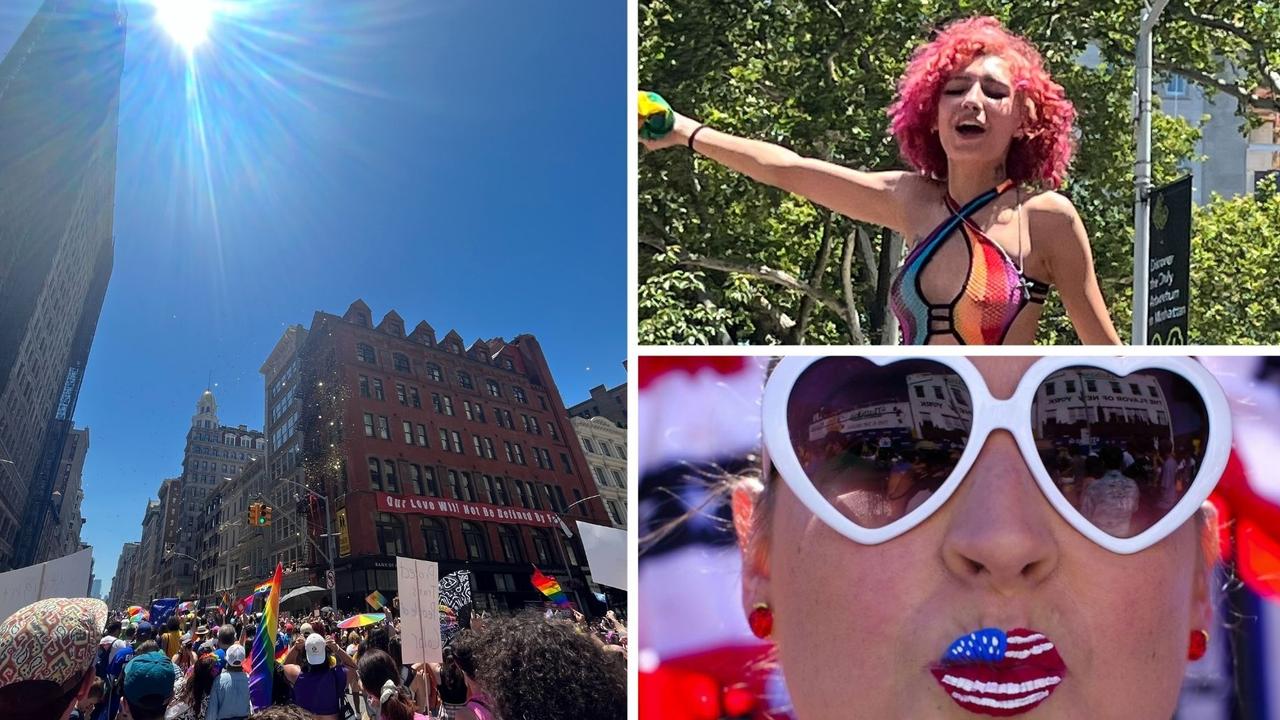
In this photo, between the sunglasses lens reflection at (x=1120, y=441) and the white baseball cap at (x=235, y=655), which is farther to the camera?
the white baseball cap at (x=235, y=655)

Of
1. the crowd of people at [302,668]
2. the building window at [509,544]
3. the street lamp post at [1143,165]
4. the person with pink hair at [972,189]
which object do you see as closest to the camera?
the person with pink hair at [972,189]

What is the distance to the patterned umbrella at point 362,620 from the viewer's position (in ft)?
11.0

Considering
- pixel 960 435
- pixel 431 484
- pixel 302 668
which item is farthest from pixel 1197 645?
pixel 302 668

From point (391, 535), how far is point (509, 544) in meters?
0.40

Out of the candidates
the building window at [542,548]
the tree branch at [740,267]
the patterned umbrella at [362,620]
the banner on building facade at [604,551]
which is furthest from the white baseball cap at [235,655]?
the tree branch at [740,267]

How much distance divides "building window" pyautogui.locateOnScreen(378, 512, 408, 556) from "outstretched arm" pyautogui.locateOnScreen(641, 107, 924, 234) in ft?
5.72

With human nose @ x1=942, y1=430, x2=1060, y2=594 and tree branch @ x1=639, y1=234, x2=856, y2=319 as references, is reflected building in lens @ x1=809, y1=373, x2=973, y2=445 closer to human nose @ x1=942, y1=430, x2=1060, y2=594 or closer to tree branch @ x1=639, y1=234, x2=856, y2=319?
human nose @ x1=942, y1=430, x2=1060, y2=594

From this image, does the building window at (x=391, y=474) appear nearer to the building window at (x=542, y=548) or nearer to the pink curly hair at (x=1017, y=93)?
the building window at (x=542, y=548)

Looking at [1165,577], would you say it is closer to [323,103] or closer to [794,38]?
[323,103]

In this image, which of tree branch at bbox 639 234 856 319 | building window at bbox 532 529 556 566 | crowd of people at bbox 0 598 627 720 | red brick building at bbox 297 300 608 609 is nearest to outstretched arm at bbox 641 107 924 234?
crowd of people at bbox 0 598 627 720

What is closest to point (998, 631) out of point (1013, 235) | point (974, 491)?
point (974, 491)

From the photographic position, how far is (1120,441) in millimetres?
1701

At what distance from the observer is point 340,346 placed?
324cm

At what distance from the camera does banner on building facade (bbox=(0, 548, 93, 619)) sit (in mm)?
2787
